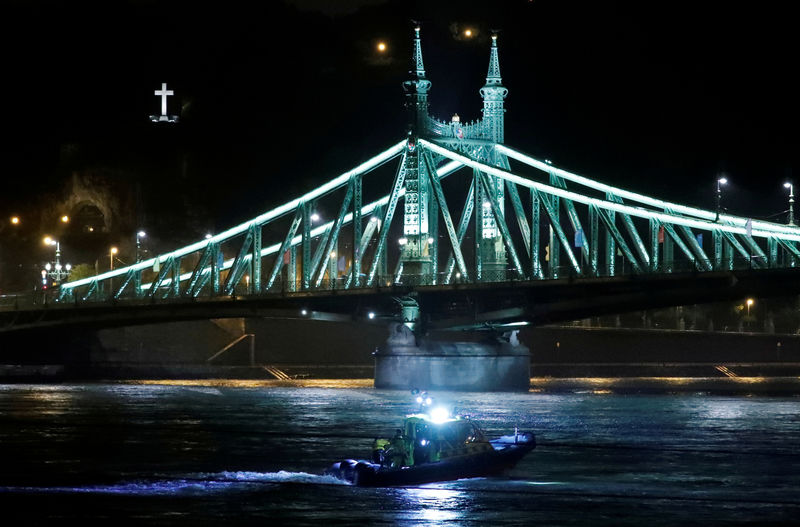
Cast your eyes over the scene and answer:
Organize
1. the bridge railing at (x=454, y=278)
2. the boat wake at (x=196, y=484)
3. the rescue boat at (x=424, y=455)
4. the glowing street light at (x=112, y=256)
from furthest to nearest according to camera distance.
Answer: the glowing street light at (x=112, y=256), the bridge railing at (x=454, y=278), the boat wake at (x=196, y=484), the rescue boat at (x=424, y=455)

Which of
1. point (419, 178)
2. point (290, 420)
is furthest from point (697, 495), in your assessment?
point (419, 178)

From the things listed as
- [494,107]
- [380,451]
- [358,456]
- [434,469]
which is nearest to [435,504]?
[434,469]

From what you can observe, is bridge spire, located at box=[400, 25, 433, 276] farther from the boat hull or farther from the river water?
the boat hull

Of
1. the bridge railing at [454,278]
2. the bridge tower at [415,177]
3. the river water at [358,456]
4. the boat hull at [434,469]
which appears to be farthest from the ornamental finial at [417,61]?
the boat hull at [434,469]

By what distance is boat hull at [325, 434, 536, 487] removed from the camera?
4131 centimetres

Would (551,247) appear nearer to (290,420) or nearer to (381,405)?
(381,405)

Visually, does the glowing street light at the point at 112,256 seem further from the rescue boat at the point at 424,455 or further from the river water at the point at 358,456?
the rescue boat at the point at 424,455

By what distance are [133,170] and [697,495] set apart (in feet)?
337

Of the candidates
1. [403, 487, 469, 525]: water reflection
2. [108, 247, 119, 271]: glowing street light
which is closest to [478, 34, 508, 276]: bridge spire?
[108, 247, 119, 271]: glowing street light

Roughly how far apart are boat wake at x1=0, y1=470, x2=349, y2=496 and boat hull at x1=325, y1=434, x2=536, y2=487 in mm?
706

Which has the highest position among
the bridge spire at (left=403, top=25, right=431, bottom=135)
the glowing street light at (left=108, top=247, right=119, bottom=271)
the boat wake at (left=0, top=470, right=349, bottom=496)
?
the bridge spire at (left=403, top=25, right=431, bottom=135)

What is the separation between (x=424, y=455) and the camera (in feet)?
138

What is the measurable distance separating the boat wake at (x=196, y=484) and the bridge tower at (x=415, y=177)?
2079 inches

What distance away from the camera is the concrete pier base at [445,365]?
93688 mm
